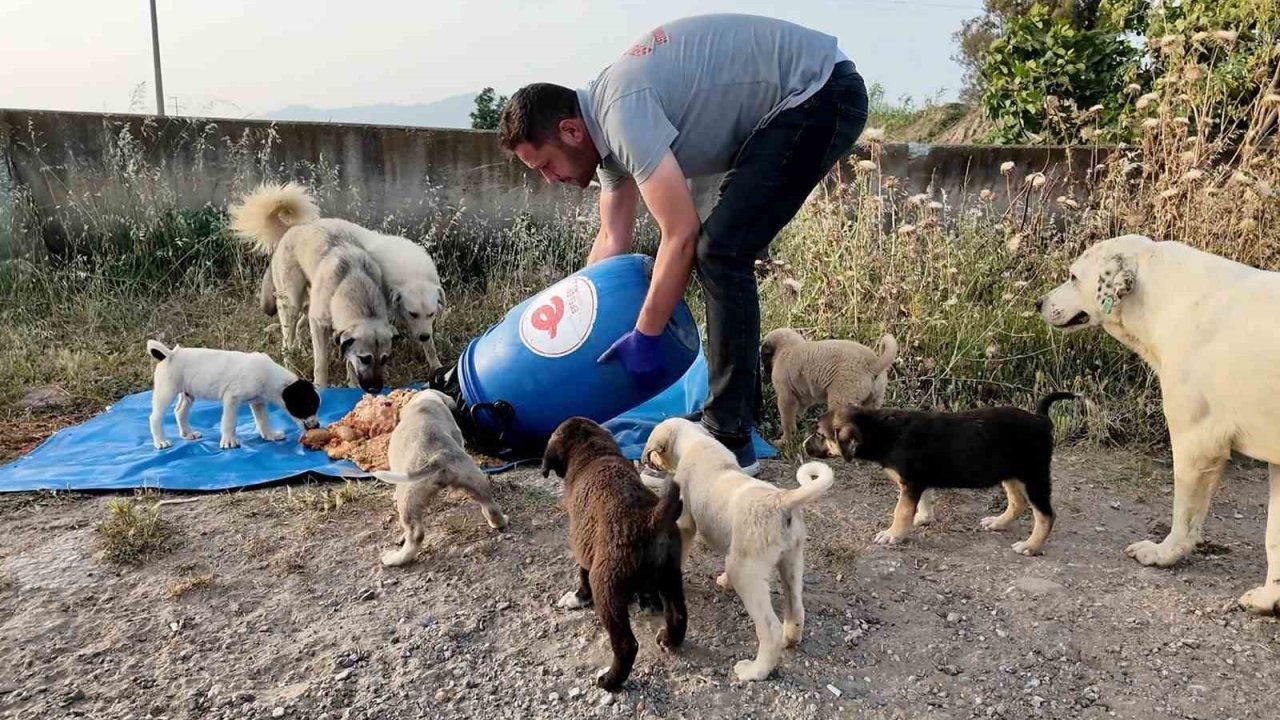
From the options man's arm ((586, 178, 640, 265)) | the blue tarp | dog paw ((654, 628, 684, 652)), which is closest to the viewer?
dog paw ((654, 628, 684, 652))

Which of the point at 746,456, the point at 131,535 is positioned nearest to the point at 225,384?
the point at 131,535

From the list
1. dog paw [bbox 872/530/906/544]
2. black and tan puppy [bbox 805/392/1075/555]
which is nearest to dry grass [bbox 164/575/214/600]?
black and tan puppy [bbox 805/392/1075/555]

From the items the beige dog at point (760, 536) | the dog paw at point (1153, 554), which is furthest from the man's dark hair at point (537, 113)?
the dog paw at point (1153, 554)

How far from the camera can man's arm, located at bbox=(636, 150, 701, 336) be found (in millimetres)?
3490

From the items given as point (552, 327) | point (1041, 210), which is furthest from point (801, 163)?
point (1041, 210)

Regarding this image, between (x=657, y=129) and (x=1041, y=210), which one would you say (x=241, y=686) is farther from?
(x=1041, y=210)

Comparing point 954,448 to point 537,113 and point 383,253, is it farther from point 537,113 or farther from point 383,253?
point 383,253

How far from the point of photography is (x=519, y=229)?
26.0 feet

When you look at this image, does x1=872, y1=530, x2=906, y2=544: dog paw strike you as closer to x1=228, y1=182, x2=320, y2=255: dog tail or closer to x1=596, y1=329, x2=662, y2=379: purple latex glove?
x1=596, y1=329, x2=662, y2=379: purple latex glove

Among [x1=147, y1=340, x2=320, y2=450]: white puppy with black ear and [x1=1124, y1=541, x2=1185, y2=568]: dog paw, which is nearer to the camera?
[x1=1124, y1=541, x2=1185, y2=568]: dog paw

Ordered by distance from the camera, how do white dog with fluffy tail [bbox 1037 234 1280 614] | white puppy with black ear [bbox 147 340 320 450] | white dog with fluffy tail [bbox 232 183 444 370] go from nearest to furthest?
white dog with fluffy tail [bbox 1037 234 1280 614], white puppy with black ear [bbox 147 340 320 450], white dog with fluffy tail [bbox 232 183 444 370]

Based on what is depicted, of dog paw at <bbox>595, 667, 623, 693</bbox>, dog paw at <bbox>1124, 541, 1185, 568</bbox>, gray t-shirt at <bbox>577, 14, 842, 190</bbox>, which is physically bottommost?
dog paw at <bbox>595, 667, 623, 693</bbox>

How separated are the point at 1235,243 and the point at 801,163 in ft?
10.5

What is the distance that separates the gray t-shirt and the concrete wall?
421 centimetres
